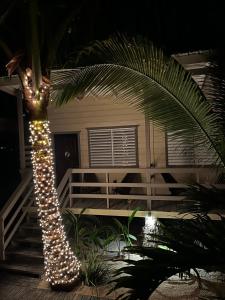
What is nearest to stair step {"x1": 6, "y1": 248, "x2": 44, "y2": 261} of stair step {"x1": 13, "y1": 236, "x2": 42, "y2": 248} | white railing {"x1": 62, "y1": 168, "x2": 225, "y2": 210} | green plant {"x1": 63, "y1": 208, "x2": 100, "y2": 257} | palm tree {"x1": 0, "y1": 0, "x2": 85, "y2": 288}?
stair step {"x1": 13, "y1": 236, "x2": 42, "y2": 248}

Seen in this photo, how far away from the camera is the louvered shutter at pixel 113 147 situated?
944 centimetres

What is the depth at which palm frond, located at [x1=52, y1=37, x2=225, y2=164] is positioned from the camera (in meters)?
3.65

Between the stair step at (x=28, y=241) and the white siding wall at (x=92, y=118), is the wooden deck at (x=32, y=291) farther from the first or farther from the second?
the white siding wall at (x=92, y=118)

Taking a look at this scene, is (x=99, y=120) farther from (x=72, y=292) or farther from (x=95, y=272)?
(x=72, y=292)

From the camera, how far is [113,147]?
970 cm

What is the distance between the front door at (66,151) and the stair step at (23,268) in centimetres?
377

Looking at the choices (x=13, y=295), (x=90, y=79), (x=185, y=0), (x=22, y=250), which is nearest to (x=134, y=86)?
(x=90, y=79)

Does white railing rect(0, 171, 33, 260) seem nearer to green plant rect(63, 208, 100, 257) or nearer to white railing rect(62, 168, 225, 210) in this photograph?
white railing rect(62, 168, 225, 210)

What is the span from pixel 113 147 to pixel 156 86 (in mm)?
6062

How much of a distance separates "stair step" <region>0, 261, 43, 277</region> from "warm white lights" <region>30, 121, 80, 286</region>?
84cm

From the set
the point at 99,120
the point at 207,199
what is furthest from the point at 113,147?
the point at 207,199

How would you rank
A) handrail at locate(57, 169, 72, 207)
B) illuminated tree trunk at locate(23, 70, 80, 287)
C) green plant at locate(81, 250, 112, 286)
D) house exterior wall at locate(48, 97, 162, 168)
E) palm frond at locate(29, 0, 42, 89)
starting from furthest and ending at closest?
1. house exterior wall at locate(48, 97, 162, 168)
2. handrail at locate(57, 169, 72, 207)
3. green plant at locate(81, 250, 112, 286)
4. illuminated tree trunk at locate(23, 70, 80, 287)
5. palm frond at locate(29, 0, 42, 89)

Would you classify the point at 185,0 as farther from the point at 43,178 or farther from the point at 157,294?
the point at 157,294

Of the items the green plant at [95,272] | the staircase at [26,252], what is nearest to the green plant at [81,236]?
the green plant at [95,272]
